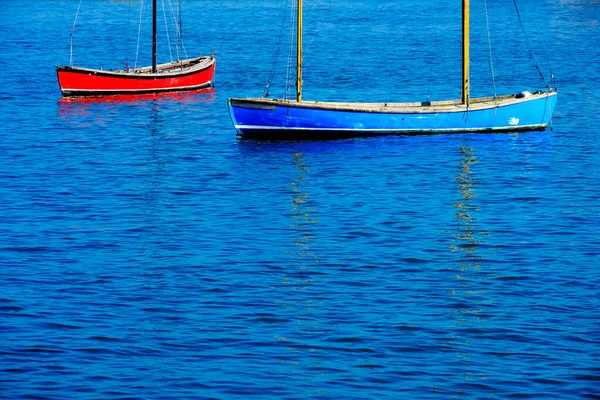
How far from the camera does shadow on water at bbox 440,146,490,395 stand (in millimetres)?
27828

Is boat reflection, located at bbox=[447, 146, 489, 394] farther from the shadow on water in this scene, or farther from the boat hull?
the boat hull

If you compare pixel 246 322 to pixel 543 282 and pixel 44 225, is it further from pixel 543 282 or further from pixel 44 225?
pixel 44 225

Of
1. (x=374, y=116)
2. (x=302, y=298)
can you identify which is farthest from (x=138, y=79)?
(x=302, y=298)

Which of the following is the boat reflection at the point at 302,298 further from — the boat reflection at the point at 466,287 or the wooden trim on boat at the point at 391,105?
the wooden trim on boat at the point at 391,105

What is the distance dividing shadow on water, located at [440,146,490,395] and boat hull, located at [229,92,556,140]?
31.7 feet

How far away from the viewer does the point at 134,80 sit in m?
78.8

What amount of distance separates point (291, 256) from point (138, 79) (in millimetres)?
42497

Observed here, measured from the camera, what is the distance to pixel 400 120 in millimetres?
59125

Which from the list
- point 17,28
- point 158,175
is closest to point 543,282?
point 158,175

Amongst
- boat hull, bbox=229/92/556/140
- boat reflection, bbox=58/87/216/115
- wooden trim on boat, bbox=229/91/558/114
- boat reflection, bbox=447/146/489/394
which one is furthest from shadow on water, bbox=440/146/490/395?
boat reflection, bbox=58/87/216/115

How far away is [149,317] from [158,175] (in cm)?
2281

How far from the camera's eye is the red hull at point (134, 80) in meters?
77.7

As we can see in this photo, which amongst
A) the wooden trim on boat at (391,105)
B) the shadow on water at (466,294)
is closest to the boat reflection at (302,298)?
the shadow on water at (466,294)

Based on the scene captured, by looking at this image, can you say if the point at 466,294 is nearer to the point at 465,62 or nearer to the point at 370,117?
the point at 370,117
